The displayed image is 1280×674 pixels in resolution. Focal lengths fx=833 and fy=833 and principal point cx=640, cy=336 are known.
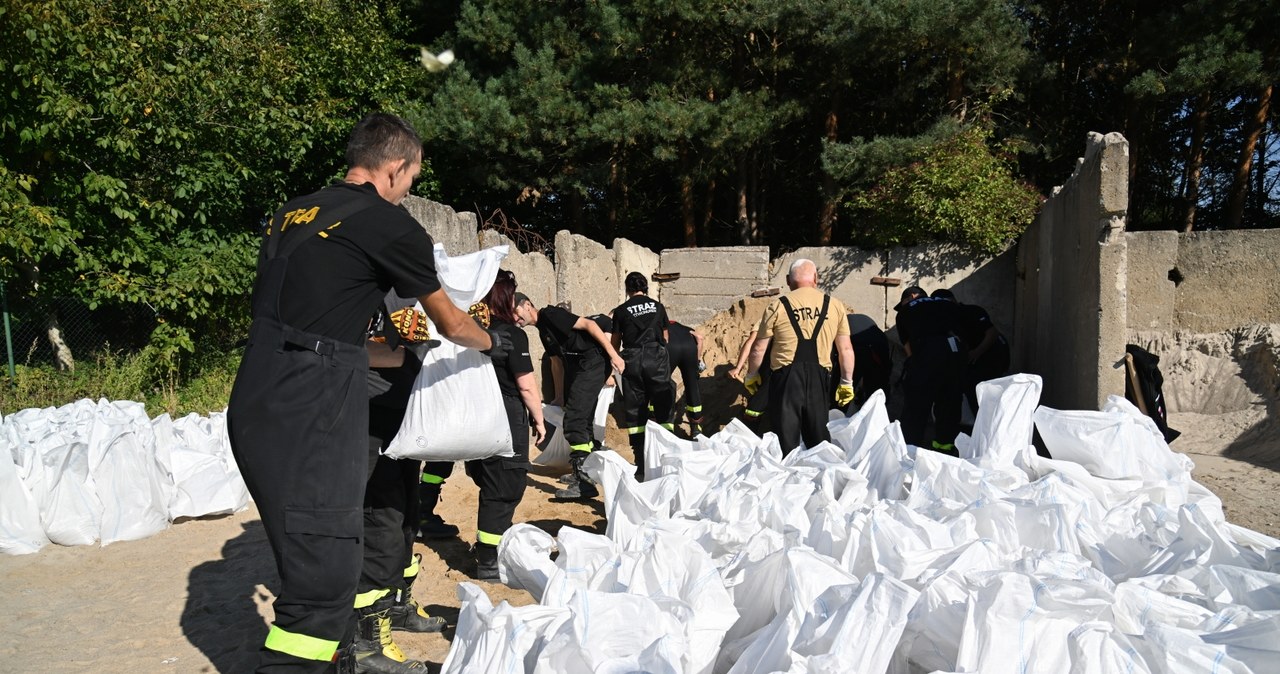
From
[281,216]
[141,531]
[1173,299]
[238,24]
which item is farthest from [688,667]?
[238,24]

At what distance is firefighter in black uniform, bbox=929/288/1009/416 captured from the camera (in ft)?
23.4

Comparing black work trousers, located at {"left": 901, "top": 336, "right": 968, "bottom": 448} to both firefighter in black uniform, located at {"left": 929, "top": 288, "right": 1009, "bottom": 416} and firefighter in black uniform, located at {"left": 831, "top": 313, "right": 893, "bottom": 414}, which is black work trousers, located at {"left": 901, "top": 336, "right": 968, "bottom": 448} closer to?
firefighter in black uniform, located at {"left": 929, "top": 288, "right": 1009, "bottom": 416}

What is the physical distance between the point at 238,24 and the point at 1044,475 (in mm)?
9627

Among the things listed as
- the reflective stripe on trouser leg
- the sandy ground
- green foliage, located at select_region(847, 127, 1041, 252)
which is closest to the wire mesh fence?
Answer: the sandy ground

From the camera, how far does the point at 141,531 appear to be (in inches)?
191

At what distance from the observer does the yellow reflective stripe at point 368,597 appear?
3120mm

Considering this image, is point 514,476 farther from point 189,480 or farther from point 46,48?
point 46,48

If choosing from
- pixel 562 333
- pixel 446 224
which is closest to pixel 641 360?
pixel 562 333

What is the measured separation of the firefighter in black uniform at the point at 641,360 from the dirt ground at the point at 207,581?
2.79 ft

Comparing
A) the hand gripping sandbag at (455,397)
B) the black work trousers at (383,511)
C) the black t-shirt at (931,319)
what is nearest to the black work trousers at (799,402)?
the black t-shirt at (931,319)

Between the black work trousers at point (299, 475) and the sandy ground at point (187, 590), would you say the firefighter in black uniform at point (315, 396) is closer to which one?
the black work trousers at point (299, 475)

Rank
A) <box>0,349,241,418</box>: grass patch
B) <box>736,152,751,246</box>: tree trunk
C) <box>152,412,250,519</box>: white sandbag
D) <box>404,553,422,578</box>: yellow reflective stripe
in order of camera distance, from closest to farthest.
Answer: <box>404,553,422,578</box>: yellow reflective stripe → <box>152,412,250,519</box>: white sandbag → <box>0,349,241,418</box>: grass patch → <box>736,152,751,246</box>: tree trunk

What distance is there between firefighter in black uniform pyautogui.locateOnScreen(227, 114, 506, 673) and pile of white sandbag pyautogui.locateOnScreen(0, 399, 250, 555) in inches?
125

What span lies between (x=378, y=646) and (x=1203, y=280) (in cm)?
678
